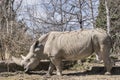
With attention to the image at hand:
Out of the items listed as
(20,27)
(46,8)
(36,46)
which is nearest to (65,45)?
(36,46)

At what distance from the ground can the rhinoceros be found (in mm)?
388

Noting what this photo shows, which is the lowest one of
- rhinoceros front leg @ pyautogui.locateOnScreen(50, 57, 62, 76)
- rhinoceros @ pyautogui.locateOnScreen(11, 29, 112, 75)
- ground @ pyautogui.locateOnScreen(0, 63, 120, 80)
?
ground @ pyautogui.locateOnScreen(0, 63, 120, 80)

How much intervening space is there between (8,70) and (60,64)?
7.34ft

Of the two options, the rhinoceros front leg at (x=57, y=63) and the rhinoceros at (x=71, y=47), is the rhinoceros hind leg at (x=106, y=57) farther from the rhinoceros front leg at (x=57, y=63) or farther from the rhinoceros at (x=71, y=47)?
the rhinoceros front leg at (x=57, y=63)

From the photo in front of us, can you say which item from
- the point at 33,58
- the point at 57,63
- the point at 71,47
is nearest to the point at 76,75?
the point at 57,63

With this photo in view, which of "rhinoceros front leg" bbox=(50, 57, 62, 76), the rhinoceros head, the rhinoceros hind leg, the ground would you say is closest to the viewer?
the ground

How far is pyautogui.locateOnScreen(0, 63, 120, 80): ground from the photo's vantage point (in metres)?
11.7

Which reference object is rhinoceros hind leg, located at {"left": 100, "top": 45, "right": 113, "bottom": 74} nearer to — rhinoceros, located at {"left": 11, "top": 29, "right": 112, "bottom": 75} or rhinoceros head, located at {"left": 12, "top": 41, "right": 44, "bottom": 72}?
rhinoceros, located at {"left": 11, "top": 29, "right": 112, "bottom": 75}

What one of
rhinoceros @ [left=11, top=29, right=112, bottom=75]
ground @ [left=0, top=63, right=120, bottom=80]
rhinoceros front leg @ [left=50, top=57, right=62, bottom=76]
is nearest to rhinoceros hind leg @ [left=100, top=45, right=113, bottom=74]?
rhinoceros @ [left=11, top=29, right=112, bottom=75]

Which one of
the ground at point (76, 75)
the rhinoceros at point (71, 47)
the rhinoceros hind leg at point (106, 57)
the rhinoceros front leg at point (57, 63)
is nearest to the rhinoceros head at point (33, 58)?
the rhinoceros at point (71, 47)

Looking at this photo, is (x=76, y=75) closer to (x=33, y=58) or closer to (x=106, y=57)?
(x=106, y=57)

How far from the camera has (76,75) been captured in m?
12.6

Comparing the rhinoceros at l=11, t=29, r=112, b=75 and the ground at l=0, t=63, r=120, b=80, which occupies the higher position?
the rhinoceros at l=11, t=29, r=112, b=75

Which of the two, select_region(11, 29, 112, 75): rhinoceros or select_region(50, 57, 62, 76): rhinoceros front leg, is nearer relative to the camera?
select_region(11, 29, 112, 75): rhinoceros
